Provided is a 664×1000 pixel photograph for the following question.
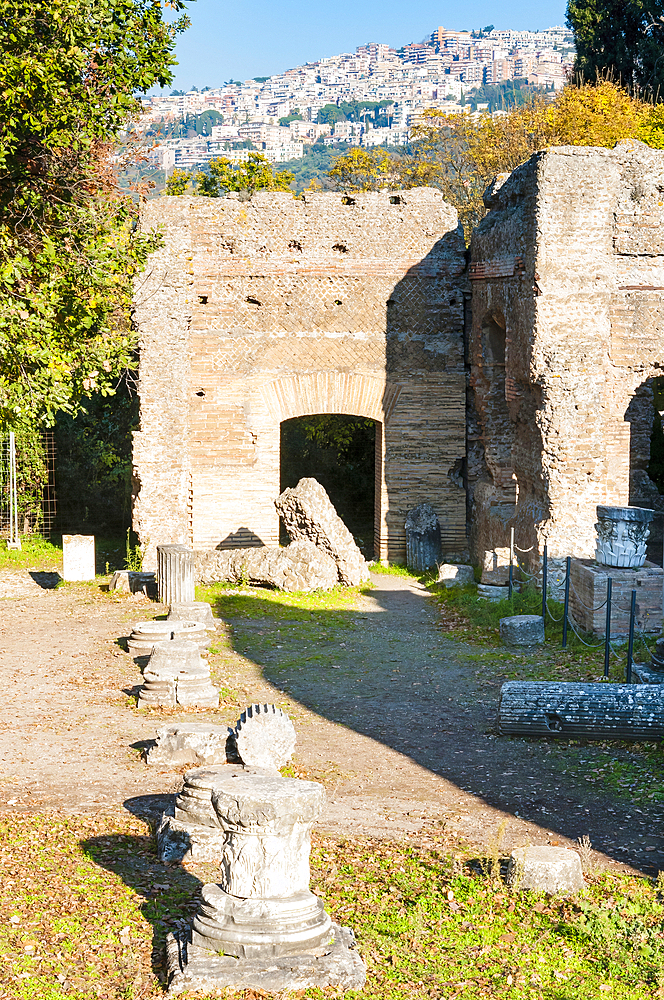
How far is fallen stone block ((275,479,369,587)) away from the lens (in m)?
14.3

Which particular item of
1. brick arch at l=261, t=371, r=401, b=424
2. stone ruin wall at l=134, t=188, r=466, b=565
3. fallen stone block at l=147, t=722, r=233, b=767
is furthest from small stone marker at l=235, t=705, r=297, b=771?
brick arch at l=261, t=371, r=401, b=424

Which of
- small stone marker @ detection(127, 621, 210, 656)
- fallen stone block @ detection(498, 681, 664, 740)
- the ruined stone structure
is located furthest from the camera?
the ruined stone structure

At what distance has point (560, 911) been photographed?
5.56 m

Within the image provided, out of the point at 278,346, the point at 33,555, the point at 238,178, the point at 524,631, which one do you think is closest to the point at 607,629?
the point at 524,631

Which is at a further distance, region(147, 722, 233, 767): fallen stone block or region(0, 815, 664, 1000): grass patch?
region(147, 722, 233, 767): fallen stone block

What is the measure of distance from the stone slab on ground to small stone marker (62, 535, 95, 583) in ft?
34.5

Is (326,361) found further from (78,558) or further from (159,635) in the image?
(159,635)

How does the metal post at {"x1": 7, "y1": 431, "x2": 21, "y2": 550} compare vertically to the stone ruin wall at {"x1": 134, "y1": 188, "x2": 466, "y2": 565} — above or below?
below

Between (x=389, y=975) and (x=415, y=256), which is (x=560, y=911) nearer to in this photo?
(x=389, y=975)

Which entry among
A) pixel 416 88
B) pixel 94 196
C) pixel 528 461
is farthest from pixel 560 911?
pixel 416 88

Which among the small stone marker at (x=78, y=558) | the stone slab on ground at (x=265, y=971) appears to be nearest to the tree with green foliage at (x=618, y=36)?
the small stone marker at (x=78, y=558)

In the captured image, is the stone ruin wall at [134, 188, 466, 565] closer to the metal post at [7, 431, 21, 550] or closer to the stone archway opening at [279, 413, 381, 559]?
the metal post at [7, 431, 21, 550]

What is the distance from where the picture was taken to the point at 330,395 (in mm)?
15523

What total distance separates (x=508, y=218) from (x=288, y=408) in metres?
4.21
